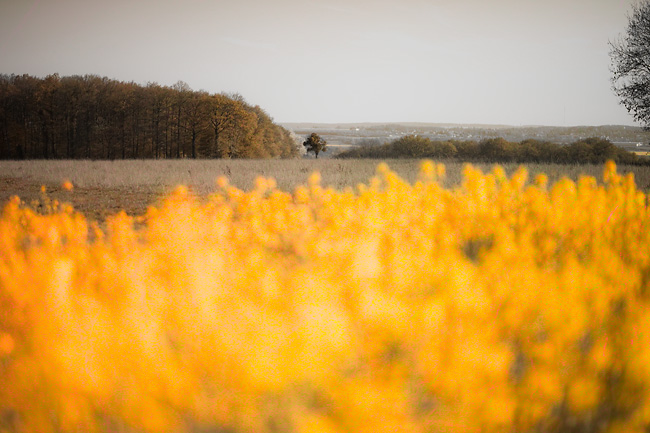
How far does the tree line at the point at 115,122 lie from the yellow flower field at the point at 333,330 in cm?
4170

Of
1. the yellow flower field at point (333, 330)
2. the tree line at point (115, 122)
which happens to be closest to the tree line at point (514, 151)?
the tree line at point (115, 122)

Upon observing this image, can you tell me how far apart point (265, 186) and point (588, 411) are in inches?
477

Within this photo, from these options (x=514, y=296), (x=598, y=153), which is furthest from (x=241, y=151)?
(x=514, y=296)

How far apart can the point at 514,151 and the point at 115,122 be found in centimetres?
4096

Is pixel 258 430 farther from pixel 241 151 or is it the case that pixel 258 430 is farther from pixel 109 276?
pixel 241 151

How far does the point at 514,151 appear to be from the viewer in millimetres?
27172

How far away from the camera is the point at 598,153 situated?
24594 millimetres

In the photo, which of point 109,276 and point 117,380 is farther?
point 109,276

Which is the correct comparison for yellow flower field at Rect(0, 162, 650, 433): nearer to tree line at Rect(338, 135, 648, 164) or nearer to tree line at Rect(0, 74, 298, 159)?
tree line at Rect(338, 135, 648, 164)

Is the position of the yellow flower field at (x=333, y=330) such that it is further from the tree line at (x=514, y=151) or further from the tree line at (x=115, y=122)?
the tree line at (x=115, y=122)

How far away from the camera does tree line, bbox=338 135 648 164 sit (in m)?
24.2

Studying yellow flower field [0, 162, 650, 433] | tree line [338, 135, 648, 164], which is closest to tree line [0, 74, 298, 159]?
tree line [338, 135, 648, 164]

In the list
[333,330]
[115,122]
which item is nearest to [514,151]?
[333,330]

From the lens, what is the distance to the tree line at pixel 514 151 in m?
24.2
